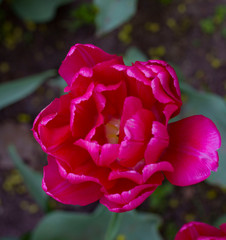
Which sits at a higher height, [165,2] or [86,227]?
[165,2]

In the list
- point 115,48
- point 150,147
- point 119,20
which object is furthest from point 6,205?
point 150,147

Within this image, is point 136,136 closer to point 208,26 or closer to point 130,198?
point 130,198

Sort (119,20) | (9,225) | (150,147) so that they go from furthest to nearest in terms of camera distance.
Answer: (9,225), (119,20), (150,147)

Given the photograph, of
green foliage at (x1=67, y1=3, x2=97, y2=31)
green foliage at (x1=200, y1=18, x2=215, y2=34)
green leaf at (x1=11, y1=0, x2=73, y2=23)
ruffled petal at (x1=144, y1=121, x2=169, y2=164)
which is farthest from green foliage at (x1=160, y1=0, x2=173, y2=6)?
ruffled petal at (x1=144, y1=121, x2=169, y2=164)

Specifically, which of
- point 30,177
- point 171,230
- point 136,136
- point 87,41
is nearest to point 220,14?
point 87,41

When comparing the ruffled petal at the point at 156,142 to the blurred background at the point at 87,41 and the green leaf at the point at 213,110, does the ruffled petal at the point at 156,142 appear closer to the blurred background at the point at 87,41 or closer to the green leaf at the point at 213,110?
the green leaf at the point at 213,110

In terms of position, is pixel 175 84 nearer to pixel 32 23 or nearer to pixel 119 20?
pixel 119 20
